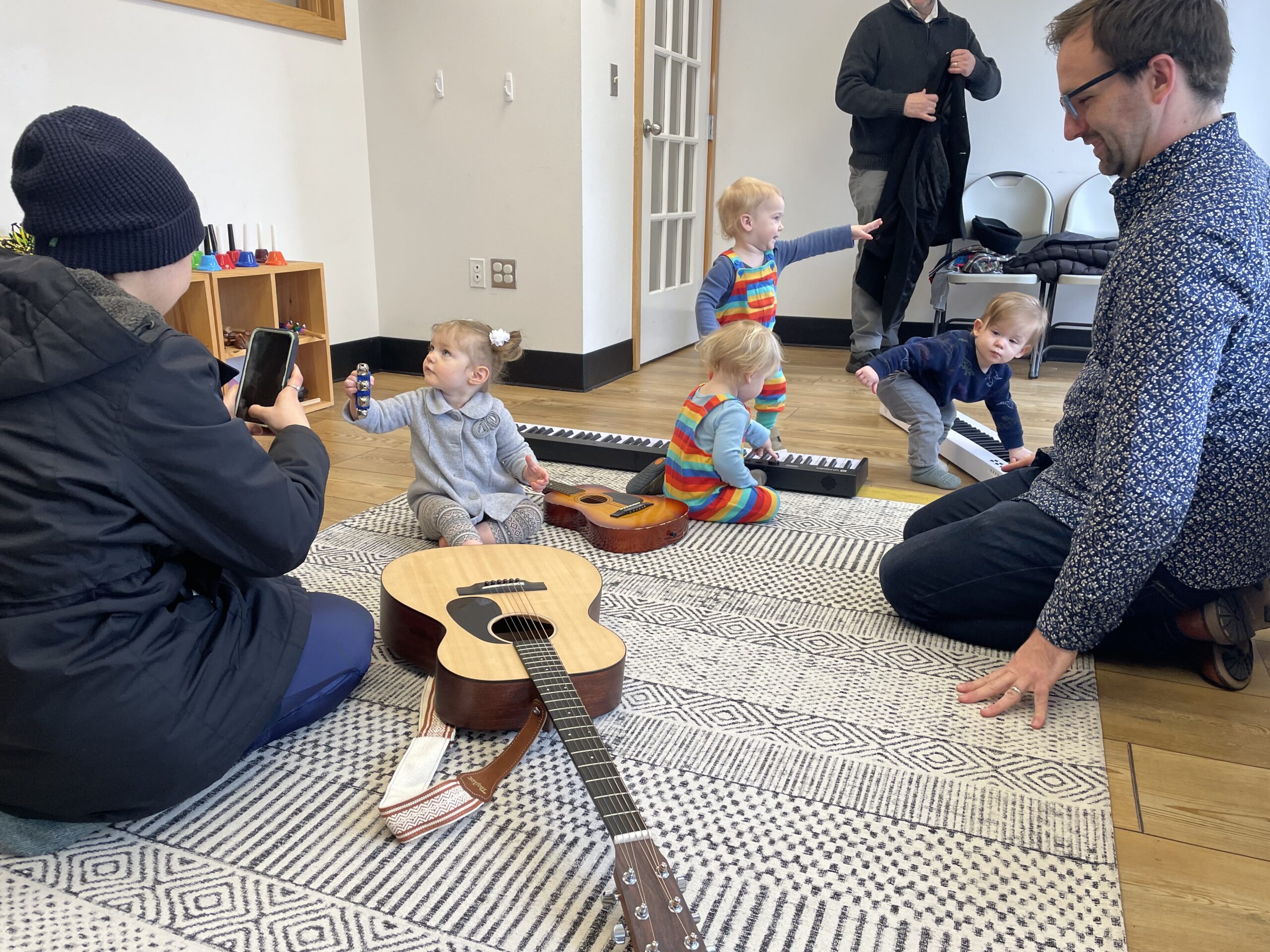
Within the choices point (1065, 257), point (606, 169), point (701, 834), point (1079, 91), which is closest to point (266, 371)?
point (701, 834)

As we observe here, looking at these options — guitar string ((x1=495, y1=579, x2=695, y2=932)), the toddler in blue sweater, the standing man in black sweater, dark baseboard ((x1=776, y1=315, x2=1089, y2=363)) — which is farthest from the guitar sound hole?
dark baseboard ((x1=776, y1=315, x2=1089, y2=363))

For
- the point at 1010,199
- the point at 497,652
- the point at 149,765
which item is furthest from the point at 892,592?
the point at 1010,199

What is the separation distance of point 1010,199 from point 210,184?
3572 mm

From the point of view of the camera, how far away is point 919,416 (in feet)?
8.55

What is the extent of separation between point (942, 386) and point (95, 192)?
2203 millimetres

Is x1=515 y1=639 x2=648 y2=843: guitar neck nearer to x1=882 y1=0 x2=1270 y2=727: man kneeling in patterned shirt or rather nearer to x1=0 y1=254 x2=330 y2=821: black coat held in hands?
x1=0 y1=254 x2=330 y2=821: black coat held in hands

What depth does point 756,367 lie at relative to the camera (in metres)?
2.24

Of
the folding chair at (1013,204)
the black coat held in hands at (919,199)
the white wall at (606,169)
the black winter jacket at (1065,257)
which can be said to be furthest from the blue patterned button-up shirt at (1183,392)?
the folding chair at (1013,204)

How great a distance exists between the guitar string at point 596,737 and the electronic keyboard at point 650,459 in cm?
104

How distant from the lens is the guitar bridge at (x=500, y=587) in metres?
1.48

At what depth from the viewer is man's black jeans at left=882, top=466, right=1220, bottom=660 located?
1.52m

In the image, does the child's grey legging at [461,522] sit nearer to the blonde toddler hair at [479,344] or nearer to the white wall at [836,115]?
the blonde toddler hair at [479,344]

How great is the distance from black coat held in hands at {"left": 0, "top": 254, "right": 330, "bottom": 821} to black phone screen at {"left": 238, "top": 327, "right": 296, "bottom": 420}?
0.81ft

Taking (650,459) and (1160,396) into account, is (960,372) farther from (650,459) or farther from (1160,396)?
(1160,396)
